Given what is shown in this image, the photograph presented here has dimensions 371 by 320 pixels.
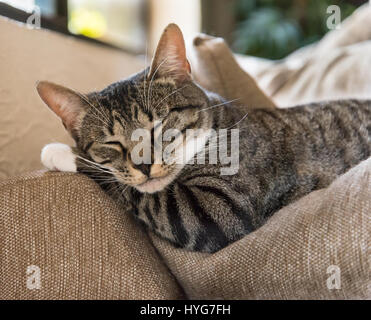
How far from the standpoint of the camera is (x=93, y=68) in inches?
51.4

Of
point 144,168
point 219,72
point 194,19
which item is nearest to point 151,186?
point 144,168

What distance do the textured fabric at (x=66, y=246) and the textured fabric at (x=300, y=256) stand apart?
0.36 ft

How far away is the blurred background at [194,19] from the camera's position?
1423 millimetres

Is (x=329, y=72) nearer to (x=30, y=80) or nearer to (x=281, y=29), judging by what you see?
(x=30, y=80)

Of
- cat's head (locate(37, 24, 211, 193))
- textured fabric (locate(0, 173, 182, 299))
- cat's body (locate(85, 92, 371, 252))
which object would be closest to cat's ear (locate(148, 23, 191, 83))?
cat's head (locate(37, 24, 211, 193))

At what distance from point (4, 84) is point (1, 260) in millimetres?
502

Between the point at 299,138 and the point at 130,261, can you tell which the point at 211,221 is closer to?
the point at 130,261

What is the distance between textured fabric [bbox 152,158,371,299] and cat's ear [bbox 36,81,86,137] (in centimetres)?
42

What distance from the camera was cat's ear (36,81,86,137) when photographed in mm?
869

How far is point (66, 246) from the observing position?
0.69m

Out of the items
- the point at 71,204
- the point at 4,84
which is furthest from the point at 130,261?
the point at 4,84

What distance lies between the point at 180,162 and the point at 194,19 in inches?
54.6
